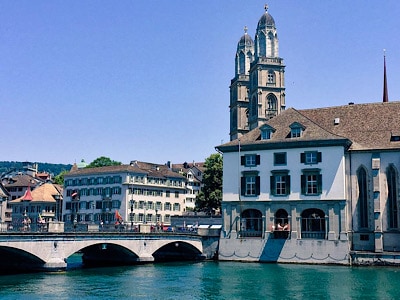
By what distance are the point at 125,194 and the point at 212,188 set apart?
49.8ft

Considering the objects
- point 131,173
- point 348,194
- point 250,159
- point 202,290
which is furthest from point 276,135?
point 131,173

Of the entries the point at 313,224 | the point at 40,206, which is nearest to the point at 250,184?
the point at 313,224

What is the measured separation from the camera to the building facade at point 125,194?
90.6m

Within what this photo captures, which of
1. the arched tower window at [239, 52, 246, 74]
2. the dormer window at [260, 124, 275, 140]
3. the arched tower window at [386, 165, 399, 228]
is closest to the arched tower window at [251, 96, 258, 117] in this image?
the arched tower window at [239, 52, 246, 74]

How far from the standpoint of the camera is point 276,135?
58.2 metres

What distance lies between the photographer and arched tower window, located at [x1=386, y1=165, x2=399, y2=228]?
53875mm

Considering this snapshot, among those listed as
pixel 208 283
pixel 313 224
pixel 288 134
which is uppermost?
pixel 288 134

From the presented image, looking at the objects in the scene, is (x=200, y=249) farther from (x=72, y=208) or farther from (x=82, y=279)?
(x=72, y=208)

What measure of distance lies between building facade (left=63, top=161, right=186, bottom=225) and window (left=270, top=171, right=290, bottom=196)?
35321 millimetres

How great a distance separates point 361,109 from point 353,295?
102 ft

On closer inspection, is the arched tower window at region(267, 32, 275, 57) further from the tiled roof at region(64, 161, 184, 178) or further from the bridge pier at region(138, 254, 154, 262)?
the bridge pier at region(138, 254, 154, 262)

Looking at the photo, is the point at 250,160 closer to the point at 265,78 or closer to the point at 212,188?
the point at 212,188

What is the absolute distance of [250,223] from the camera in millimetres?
57969

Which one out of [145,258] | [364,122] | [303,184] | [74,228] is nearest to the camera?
[74,228]
